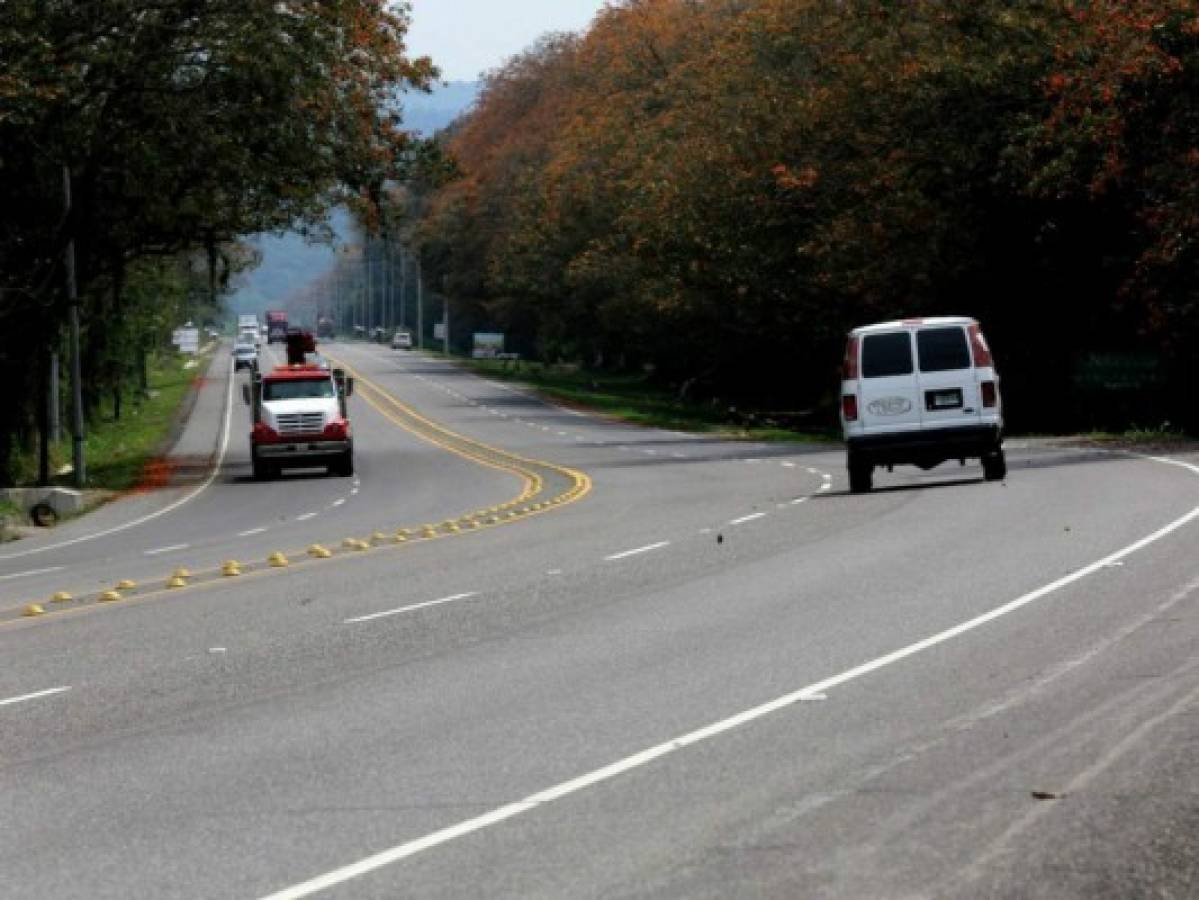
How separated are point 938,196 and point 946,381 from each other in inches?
1168

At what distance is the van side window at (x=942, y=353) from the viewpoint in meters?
30.7

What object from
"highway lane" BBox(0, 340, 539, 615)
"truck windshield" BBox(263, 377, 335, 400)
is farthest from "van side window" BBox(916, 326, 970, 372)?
"truck windshield" BBox(263, 377, 335, 400)

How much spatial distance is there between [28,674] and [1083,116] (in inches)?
1451

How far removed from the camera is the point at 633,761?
10148 millimetres

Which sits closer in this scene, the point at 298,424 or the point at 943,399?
the point at 943,399

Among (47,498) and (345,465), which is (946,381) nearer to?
(47,498)

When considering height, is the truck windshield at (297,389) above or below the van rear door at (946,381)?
below

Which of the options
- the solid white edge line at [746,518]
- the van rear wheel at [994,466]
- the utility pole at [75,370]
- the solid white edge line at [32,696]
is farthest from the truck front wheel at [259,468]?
the solid white edge line at [32,696]

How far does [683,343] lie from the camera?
89562 millimetres

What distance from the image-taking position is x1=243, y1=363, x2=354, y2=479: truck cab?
4981cm

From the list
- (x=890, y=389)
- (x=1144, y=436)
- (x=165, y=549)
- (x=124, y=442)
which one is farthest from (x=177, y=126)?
(x=124, y=442)

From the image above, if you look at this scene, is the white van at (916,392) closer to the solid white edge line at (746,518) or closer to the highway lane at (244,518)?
the solid white edge line at (746,518)

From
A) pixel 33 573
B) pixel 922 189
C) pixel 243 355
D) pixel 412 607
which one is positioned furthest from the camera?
pixel 243 355

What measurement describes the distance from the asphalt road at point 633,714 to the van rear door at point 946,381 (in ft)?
14.1
